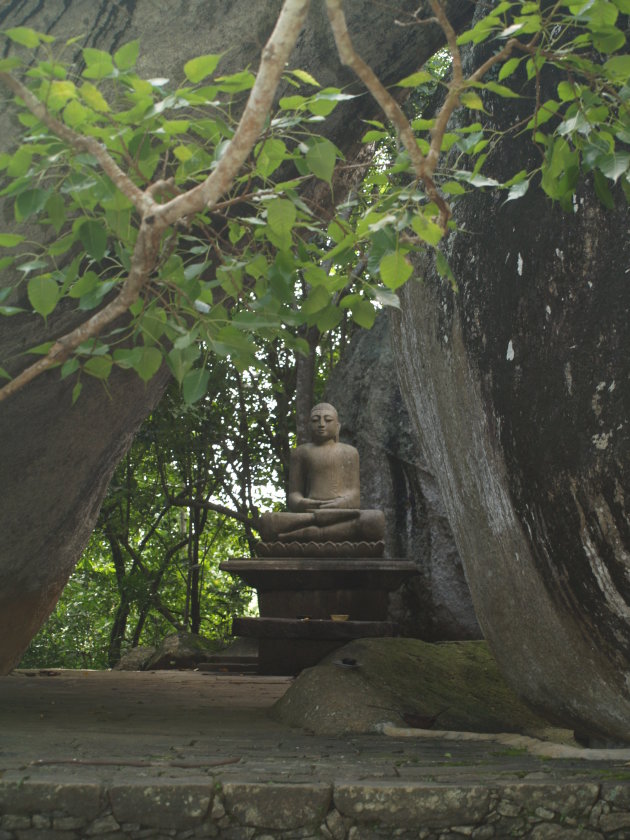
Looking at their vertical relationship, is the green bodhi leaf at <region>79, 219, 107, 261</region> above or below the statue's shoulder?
above

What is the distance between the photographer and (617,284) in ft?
9.13

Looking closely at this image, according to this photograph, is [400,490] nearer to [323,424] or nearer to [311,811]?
[323,424]

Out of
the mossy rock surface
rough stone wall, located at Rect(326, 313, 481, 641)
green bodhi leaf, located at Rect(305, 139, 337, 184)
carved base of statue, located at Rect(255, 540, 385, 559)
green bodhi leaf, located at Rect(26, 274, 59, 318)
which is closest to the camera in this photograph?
green bodhi leaf, located at Rect(305, 139, 337, 184)

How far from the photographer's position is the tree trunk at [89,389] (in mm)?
4008

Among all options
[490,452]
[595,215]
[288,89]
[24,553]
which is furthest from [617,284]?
[24,553]

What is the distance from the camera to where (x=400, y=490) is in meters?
8.77

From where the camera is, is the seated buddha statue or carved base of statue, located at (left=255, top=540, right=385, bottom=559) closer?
carved base of statue, located at (left=255, top=540, right=385, bottom=559)

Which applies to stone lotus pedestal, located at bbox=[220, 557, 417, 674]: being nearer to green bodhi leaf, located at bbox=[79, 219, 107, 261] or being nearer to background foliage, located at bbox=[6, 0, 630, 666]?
background foliage, located at bbox=[6, 0, 630, 666]

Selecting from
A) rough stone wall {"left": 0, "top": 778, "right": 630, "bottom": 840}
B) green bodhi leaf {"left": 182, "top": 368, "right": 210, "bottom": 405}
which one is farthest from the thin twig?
rough stone wall {"left": 0, "top": 778, "right": 630, "bottom": 840}

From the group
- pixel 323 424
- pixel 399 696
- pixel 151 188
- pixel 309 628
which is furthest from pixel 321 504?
pixel 151 188

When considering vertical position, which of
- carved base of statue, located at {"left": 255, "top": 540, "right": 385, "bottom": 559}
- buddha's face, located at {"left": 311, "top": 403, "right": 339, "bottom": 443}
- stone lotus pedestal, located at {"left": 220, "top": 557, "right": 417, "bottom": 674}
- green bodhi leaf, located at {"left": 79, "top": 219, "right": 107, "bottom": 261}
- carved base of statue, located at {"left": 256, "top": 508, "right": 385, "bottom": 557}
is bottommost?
stone lotus pedestal, located at {"left": 220, "top": 557, "right": 417, "bottom": 674}

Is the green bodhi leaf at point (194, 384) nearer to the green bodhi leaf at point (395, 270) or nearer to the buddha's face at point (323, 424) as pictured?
the green bodhi leaf at point (395, 270)

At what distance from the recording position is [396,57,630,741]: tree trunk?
279 cm

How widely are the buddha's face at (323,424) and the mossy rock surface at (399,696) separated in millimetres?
3420
